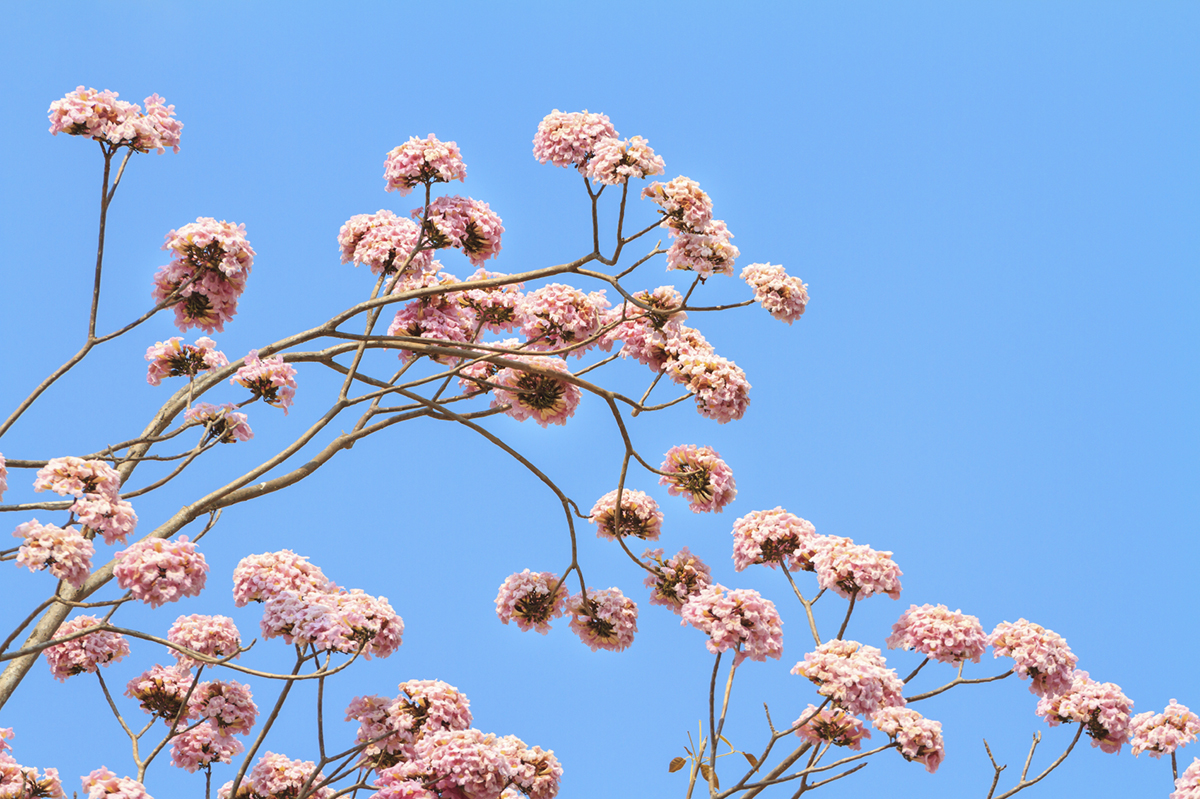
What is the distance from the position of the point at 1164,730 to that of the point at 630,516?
422cm

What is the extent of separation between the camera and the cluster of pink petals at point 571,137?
754 cm

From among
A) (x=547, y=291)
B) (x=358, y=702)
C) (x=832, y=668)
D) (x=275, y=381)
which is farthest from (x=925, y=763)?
(x=275, y=381)

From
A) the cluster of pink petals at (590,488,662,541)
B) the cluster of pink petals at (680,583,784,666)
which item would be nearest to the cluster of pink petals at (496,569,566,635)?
the cluster of pink petals at (590,488,662,541)

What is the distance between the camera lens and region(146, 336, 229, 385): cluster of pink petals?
7.73 metres

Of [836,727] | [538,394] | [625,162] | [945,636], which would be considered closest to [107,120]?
[625,162]

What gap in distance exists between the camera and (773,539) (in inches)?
329

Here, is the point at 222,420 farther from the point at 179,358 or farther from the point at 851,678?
the point at 851,678

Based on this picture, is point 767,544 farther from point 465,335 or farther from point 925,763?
point 465,335

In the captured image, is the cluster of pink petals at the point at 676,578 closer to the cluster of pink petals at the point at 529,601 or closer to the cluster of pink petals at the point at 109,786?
the cluster of pink petals at the point at 529,601

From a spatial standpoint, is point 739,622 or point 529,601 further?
point 529,601

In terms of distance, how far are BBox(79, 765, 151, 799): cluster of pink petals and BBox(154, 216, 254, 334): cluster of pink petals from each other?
2857mm

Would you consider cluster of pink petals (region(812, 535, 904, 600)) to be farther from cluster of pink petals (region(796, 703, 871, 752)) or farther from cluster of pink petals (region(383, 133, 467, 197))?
cluster of pink petals (region(383, 133, 467, 197))

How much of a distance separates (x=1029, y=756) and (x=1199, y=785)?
3.79 ft

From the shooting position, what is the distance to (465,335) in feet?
27.3
